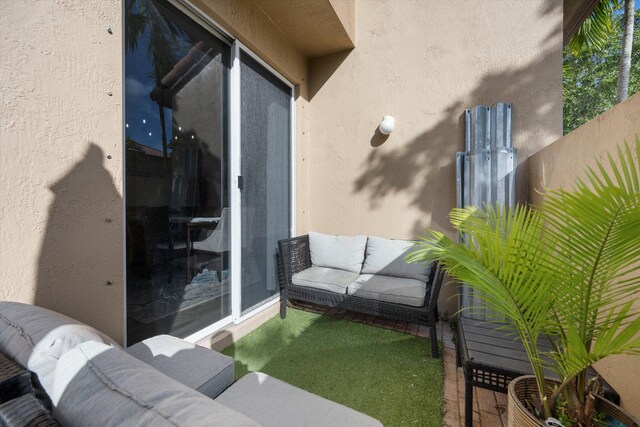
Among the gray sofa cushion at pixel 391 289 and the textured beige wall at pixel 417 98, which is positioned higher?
the textured beige wall at pixel 417 98

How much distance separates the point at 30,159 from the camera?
1.32 meters

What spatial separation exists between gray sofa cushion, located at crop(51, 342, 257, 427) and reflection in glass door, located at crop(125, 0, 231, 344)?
131 centimetres

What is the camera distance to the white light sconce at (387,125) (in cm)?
326

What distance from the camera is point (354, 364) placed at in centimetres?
223

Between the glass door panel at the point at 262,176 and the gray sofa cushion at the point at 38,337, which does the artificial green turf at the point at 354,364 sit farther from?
the gray sofa cushion at the point at 38,337

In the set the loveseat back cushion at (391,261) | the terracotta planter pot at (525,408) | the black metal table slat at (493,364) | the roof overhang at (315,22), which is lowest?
the black metal table slat at (493,364)

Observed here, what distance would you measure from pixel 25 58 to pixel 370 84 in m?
3.10

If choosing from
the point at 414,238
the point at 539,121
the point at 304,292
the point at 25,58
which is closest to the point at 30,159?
the point at 25,58

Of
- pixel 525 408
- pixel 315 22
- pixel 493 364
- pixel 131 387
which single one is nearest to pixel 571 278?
pixel 525 408

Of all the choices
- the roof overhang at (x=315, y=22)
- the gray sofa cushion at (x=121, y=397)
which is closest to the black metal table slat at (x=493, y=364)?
the gray sofa cushion at (x=121, y=397)

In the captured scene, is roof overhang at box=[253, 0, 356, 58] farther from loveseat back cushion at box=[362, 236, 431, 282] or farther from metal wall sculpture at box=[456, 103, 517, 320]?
loveseat back cushion at box=[362, 236, 431, 282]

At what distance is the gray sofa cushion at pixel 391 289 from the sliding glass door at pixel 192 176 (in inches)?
43.7

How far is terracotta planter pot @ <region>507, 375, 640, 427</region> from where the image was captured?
1.05m

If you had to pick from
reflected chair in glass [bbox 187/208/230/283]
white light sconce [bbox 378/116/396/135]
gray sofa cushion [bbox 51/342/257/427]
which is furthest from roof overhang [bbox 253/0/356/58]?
gray sofa cushion [bbox 51/342/257/427]
